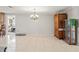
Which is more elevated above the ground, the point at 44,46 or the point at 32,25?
the point at 32,25

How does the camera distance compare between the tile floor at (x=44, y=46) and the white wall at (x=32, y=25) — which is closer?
the tile floor at (x=44, y=46)

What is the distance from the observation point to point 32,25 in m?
16.2

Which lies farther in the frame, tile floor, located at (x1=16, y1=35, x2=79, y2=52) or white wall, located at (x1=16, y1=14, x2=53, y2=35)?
white wall, located at (x1=16, y1=14, x2=53, y2=35)

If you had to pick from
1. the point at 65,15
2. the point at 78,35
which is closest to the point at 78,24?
the point at 78,35

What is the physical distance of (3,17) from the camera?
14.9m

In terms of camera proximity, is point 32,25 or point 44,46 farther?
point 32,25

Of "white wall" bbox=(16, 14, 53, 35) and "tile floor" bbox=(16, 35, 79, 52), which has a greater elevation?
"white wall" bbox=(16, 14, 53, 35)

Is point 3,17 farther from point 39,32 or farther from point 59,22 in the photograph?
point 59,22

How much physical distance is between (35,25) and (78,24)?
831 centimetres

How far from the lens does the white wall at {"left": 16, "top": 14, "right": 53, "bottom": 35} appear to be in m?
16.1

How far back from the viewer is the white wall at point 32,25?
16.1 meters

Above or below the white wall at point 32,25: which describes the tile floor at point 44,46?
below
